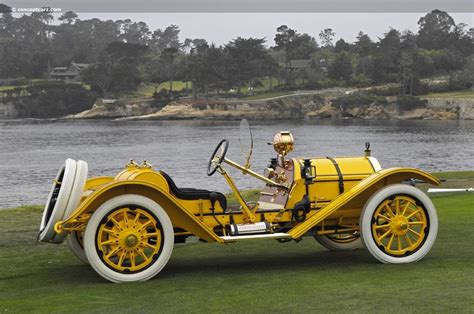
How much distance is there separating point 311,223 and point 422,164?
45.4 metres

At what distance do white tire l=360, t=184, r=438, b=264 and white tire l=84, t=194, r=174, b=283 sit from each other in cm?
216

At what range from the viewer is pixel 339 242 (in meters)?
10.9

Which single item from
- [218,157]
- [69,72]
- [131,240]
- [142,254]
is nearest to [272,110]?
[69,72]

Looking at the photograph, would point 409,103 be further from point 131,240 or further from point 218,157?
point 131,240

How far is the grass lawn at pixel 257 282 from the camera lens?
7621mm

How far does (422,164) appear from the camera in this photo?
176 ft

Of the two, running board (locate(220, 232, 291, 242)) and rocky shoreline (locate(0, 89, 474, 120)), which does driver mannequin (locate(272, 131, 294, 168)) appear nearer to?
running board (locate(220, 232, 291, 242))

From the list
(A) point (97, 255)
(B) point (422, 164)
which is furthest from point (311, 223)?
(B) point (422, 164)

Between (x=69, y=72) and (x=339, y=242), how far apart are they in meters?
169

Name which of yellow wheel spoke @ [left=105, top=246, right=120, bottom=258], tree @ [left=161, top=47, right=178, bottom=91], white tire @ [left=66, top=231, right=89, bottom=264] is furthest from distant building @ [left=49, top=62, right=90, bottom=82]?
yellow wheel spoke @ [left=105, top=246, right=120, bottom=258]

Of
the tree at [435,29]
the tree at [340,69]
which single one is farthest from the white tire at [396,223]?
the tree at [435,29]

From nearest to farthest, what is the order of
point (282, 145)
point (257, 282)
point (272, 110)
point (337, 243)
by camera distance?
1. point (257, 282)
2. point (282, 145)
3. point (337, 243)
4. point (272, 110)

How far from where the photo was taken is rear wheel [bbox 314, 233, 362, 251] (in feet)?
35.6

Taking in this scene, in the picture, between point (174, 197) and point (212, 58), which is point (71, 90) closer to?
point (212, 58)
